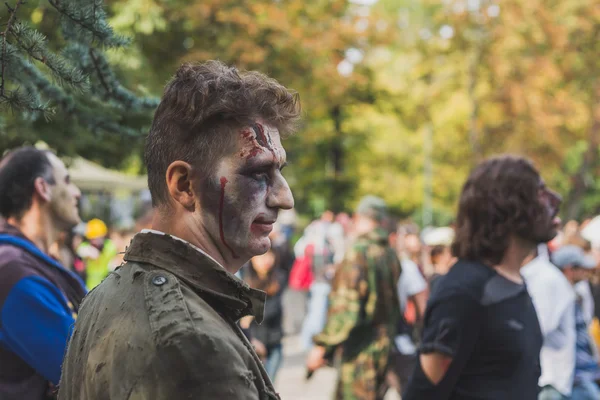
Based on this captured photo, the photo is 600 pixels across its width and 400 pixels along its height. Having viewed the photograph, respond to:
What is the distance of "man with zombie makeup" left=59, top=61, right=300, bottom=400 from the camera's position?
5.10ft

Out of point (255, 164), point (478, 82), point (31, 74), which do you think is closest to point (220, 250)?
→ point (255, 164)

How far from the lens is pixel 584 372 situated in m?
6.11

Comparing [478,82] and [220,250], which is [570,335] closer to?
[220,250]

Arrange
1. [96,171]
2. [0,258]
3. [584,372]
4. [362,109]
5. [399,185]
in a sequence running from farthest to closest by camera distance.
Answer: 1. [399,185]
2. [362,109]
3. [96,171]
4. [584,372]
5. [0,258]

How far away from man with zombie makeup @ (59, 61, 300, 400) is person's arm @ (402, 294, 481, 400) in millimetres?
1777

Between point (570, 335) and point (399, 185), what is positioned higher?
point (570, 335)

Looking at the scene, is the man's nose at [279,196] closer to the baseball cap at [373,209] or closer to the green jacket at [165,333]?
the green jacket at [165,333]

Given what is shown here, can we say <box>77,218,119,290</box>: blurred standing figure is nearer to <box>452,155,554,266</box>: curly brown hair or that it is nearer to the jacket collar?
<box>452,155,554,266</box>: curly brown hair

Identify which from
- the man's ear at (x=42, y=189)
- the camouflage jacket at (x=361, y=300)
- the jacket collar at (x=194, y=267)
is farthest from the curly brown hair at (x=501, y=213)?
the camouflage jacket at (x=361, y=300)

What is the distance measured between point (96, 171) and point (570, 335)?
12.8 m

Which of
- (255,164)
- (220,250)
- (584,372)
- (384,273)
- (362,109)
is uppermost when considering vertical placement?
(255,164)

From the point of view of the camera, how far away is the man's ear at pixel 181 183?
1839 mm

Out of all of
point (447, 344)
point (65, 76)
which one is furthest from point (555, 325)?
point (65, 76)

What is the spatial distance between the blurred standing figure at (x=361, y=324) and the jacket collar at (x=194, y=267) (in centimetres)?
495
